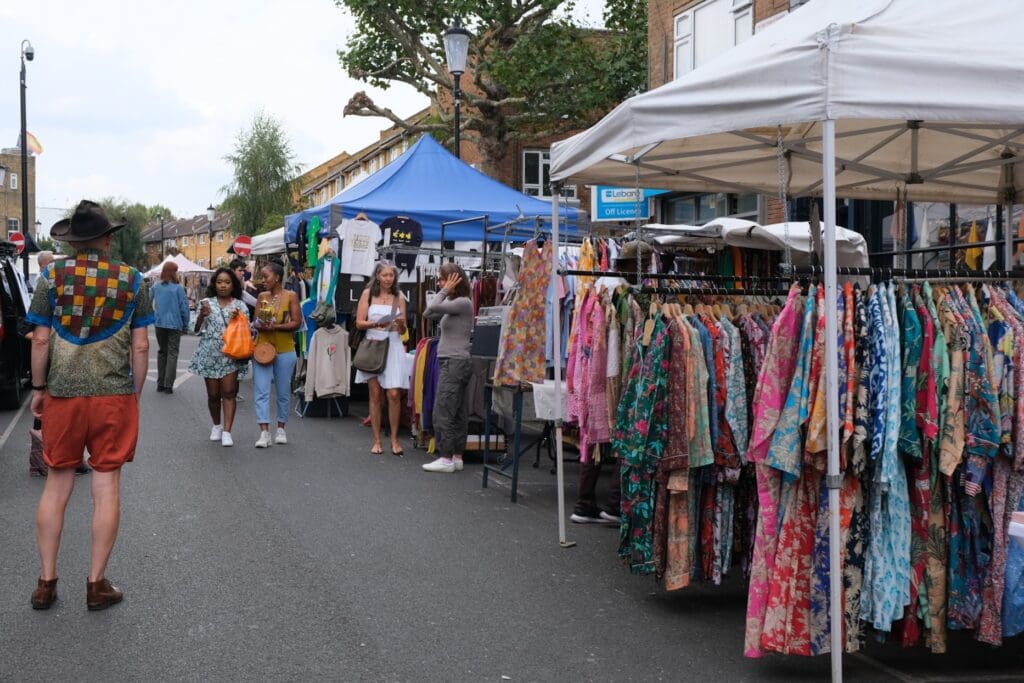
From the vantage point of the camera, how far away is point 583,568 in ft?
19.6

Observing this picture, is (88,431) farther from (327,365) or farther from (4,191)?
(4,191)

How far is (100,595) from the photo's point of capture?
16.5 ft

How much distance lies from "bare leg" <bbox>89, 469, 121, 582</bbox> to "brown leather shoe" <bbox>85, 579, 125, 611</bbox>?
3 centimetres

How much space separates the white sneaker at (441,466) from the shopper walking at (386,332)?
3.12 ft

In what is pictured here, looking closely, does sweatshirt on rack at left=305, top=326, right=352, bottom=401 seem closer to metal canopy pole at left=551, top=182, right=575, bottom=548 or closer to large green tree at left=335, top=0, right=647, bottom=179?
metal canopy pole at left=551, top=182, right=575, bottom=548

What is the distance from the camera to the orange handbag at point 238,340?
31.7 ft

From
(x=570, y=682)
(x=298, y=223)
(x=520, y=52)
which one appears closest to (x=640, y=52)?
(x=520, y=52)

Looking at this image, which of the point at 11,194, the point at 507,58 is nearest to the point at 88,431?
the point at 507,58

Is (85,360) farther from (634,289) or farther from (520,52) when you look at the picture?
(520,52)

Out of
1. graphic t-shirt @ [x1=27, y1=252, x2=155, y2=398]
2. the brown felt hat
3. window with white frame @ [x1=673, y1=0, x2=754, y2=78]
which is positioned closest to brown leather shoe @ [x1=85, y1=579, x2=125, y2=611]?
Answer: graphic t-shirt @ [x1=27, y1=252, x2=155, y2=398]

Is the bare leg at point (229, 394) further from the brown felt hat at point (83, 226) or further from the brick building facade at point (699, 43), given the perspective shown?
the brick building facade at point (699, 43)

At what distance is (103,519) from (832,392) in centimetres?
355

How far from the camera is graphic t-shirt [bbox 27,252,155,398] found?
16.4ft

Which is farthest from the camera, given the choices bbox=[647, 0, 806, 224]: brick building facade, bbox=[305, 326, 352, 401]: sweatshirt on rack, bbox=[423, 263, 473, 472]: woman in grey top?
bbox=[647, 0, 806, 224]: brick building facade
